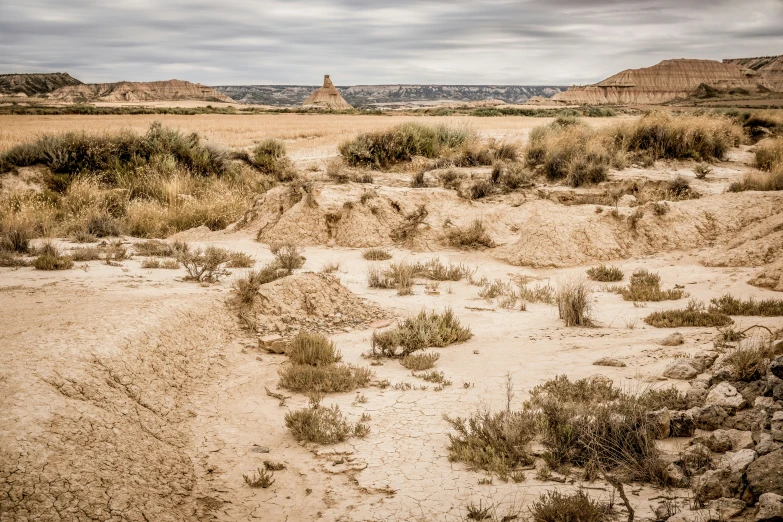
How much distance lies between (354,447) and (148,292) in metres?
4.30

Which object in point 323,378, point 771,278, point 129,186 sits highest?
point 129,186

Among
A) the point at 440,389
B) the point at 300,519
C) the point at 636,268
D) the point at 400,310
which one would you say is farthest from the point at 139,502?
the point at 636,268

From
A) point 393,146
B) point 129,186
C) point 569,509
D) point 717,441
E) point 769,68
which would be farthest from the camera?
point 769,68

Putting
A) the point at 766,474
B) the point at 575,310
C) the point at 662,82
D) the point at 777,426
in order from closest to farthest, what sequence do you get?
the point at 766,474
the point at 777,426
the point at 575,310
the point at 662,82

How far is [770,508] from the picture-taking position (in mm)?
2744

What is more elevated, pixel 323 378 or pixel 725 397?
pixel 725 397

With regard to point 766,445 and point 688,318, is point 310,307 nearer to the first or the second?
point 688,318

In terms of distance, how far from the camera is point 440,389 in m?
5.43

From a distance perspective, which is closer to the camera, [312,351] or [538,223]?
[312,351]

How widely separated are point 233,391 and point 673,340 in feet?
15.4

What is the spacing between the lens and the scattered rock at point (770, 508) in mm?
2713

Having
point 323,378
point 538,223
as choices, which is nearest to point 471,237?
point 538,223

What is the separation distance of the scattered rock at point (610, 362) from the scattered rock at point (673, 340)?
28.7 inches

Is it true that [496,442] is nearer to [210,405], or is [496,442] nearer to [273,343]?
[210,405]
